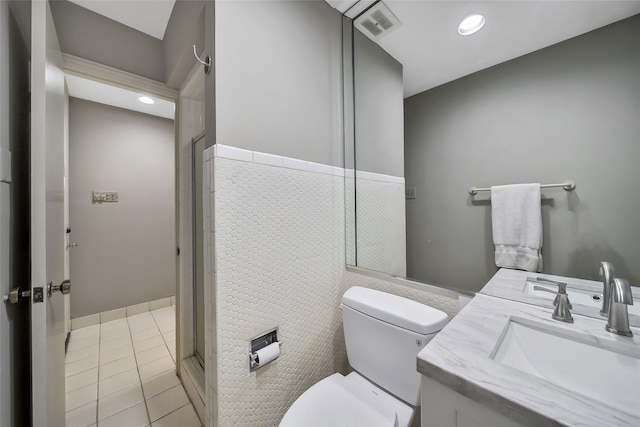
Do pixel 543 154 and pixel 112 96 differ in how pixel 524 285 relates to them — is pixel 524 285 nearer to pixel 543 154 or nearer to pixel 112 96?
pixel 543 154

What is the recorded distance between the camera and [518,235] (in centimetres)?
95

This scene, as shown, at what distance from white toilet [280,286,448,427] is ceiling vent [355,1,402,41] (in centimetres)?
144

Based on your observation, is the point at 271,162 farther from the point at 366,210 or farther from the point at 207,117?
the point at 366,210

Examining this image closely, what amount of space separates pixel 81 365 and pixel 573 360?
2859 millimetres

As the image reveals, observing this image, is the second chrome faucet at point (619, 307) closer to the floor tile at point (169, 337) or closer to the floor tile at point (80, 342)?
the floor tile at point (169, 337)

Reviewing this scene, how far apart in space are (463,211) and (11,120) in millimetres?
1894

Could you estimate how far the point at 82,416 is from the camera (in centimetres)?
133

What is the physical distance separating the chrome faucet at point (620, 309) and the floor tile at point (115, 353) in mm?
2833

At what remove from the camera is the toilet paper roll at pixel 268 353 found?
3.15ft

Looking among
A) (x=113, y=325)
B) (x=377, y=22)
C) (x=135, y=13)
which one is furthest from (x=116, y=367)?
(x=377, y=22)

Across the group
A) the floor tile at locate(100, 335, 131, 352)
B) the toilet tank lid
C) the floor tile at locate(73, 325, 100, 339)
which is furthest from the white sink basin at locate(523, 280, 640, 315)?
the floor tile at locate(73, 325, 100, 339)

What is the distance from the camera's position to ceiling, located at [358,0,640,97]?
83 centimetres

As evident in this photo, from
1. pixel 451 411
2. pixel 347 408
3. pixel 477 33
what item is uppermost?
pixel 477 33

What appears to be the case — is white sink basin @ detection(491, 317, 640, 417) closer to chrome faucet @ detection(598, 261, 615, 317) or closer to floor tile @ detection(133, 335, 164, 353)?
chrome faucet @ detection(598, 261, 615, 317)
